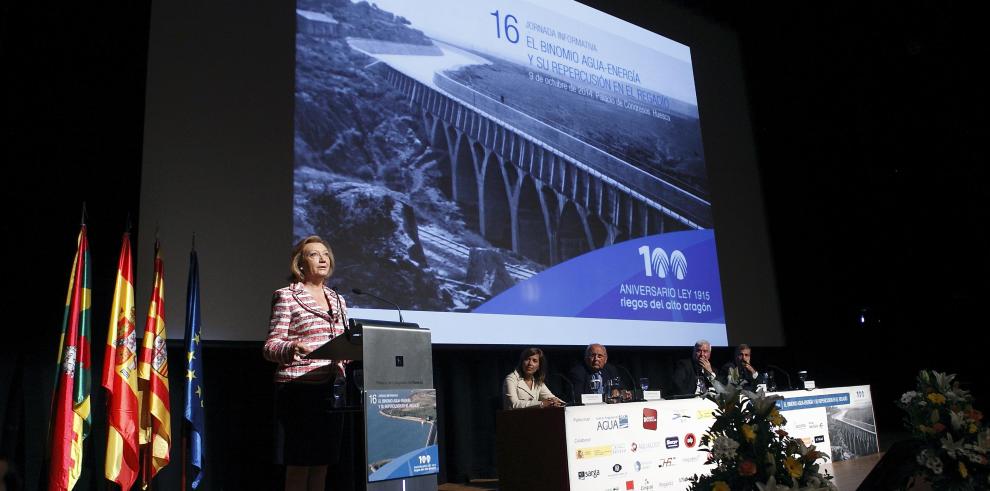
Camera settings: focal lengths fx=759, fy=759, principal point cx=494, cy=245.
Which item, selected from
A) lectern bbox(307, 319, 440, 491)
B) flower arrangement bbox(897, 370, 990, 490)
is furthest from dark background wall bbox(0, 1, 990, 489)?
flower arrangement bbox(897, 370, 990, 490)

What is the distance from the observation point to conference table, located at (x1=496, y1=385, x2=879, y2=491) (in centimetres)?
302

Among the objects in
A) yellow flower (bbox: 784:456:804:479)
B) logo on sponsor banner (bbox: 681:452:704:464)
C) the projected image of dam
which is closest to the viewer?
yellow flower (bbox: 784:456:804:479)

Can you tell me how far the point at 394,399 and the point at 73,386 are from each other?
67.0 inches

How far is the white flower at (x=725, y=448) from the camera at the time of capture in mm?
1664

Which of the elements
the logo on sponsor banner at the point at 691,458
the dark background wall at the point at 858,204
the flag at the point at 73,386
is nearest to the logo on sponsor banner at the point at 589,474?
the logo on sponsor banner at the point at 691,458

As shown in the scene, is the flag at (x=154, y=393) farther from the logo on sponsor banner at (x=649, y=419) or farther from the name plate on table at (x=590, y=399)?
the logo on sponsor banner at (x=649, y=419)

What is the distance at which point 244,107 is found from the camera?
157 inches

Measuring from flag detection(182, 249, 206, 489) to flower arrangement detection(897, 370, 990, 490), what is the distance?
2.78 m

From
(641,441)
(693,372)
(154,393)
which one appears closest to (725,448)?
(641,441)

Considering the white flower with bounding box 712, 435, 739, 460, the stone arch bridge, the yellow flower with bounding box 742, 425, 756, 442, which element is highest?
the stone arch bridge

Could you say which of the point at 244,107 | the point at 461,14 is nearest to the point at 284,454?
the point at 244,107

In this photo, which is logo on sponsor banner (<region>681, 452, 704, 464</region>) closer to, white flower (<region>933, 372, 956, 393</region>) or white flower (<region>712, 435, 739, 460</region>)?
white flower (<region>933, 372, 956, 393</region>)

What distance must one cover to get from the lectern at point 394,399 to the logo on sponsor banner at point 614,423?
1.15 metres

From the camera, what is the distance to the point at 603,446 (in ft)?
10.2
